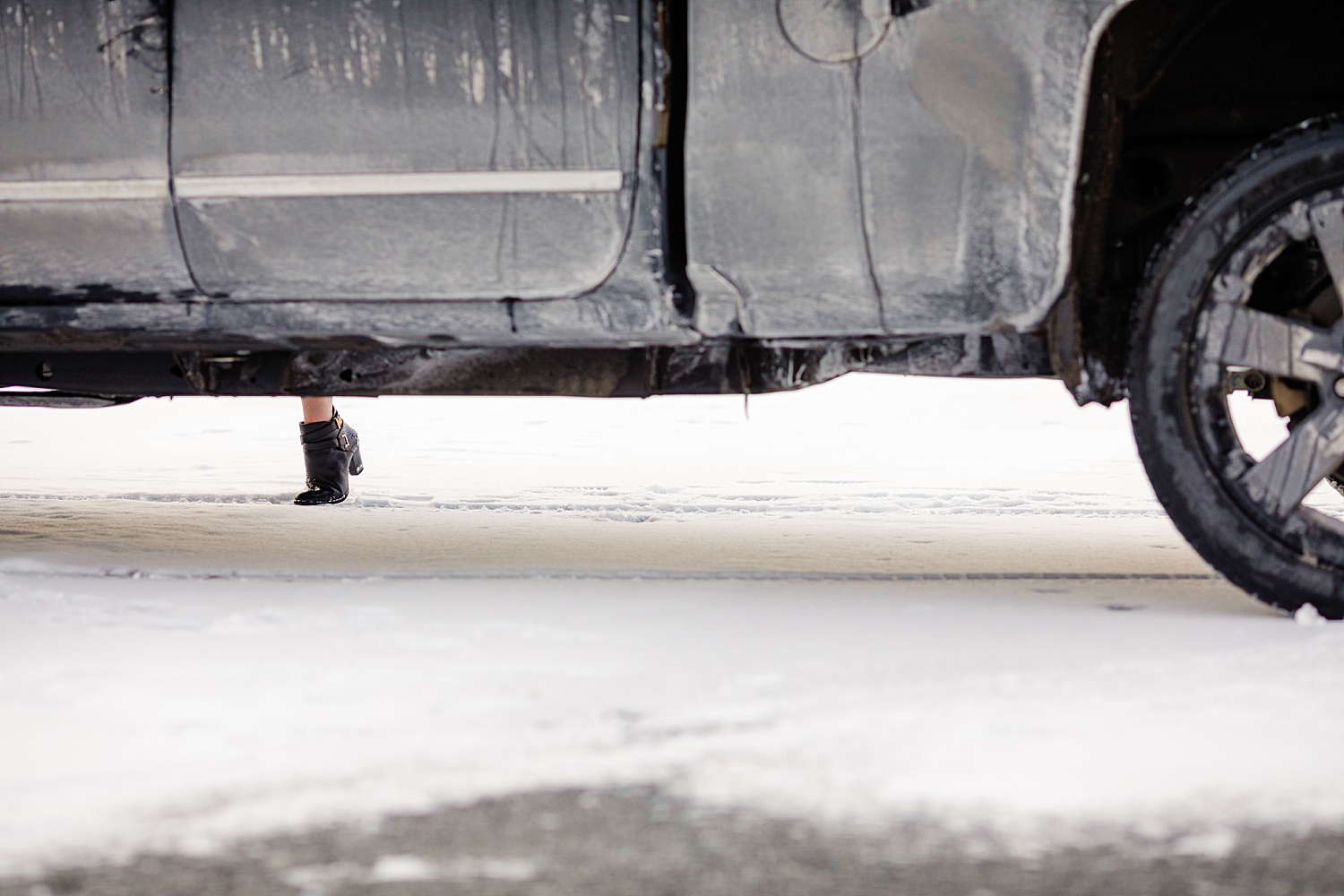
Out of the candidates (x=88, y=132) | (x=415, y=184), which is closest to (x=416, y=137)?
(x=415, y=184)

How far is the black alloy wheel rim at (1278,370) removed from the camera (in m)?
2.44

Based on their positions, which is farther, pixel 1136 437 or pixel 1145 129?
pixel 1145 129

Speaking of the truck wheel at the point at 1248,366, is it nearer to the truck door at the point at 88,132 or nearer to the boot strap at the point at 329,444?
the truck door at the point at 88,132

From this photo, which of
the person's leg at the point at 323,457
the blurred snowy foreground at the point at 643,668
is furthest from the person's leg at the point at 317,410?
the blurred snowy foreground at the point at 643,668

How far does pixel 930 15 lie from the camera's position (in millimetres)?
2459

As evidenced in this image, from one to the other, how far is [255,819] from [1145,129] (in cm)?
218

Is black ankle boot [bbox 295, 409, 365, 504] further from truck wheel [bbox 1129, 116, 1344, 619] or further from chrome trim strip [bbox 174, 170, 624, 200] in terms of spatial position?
truck wheel [bbox 1129, 116, 1344, 619]

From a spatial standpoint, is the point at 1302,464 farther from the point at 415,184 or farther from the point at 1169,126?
the point at 415,184

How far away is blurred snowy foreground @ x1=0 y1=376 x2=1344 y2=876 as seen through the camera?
1.61 metres

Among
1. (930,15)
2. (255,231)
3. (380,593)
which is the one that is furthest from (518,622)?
(930,15)

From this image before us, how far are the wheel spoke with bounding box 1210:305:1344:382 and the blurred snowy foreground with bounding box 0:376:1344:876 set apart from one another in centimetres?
45

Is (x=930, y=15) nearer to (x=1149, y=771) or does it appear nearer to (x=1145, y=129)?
(x=1145, y=129)

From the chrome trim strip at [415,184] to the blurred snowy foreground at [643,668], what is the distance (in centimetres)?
78

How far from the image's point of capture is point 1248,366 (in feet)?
8.13
